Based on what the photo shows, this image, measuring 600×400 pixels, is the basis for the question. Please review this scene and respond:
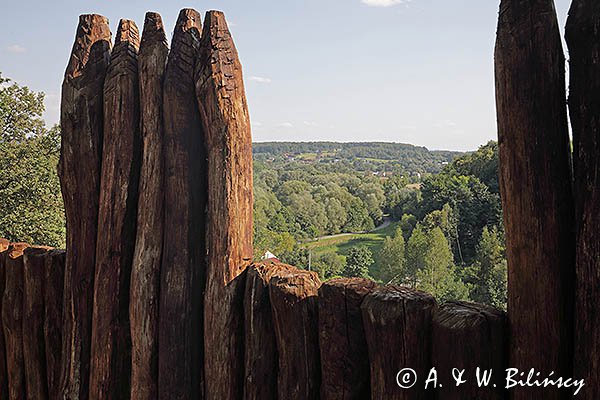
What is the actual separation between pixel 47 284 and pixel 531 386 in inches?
116

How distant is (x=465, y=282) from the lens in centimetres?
4062

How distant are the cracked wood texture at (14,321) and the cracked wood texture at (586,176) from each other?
11.7ft

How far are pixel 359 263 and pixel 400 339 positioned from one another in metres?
45.7

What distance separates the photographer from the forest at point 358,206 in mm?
16109

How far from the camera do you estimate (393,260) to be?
4566 centimetres

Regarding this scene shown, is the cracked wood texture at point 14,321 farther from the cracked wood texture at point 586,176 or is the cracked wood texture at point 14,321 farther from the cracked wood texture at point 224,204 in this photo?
the cracked wood texture at point 586,176

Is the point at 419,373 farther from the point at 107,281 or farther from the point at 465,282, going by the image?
the point at 465,282

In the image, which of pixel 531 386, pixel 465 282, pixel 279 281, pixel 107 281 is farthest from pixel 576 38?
pixel 465 282

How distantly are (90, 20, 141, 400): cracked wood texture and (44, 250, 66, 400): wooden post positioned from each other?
1.87 feet

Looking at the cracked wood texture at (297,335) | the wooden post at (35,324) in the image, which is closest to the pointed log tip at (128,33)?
the wooden post at (35,324)

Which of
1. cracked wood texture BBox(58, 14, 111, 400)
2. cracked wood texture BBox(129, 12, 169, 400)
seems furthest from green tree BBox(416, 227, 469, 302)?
cracked wood texture BBox(129, 12, 169, 400)

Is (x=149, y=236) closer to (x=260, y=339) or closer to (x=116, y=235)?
(x=116, y=235)

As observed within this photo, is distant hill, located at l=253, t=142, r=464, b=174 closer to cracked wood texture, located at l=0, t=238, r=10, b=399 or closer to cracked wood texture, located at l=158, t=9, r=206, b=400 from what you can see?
cracked wood texture, located at l=0, t=238, r=10, b=399

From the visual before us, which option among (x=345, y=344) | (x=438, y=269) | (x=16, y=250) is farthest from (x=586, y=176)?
(x=438, y=269)
